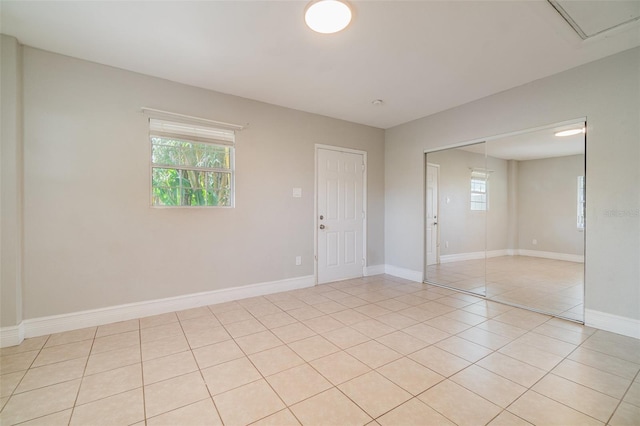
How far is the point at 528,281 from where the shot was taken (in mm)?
4289

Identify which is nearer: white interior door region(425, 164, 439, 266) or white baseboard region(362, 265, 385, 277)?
white baseboard region(362, 265, 385, 277)

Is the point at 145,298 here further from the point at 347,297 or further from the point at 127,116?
the point at 347,297

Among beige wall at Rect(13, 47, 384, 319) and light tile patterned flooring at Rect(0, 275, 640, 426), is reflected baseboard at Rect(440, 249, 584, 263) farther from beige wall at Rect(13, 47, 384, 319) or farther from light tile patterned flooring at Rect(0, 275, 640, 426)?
beige wall at Rect(13, 47, 384, 319)

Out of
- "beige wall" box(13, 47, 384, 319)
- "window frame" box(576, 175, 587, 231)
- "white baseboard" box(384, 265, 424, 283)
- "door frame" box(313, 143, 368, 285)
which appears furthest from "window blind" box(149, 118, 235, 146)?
"window frame" box(576, 175, 587, 231)

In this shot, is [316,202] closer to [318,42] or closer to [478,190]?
[318,42]

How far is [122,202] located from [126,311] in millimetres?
1221

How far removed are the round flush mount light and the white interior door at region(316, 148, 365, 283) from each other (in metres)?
2.32

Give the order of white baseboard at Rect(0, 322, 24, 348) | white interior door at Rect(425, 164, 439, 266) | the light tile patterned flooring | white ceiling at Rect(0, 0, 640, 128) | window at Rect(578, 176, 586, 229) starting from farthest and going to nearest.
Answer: white interior door at Rect(425, 164, 439, 266) < window at Rect(578, 176, 586, 229) < white baseboard at Rect(0, 322, 24, 348) < white ceiling at Rect(0, 0, 640, 128) < the light tile patterned flooring

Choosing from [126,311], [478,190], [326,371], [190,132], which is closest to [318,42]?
[190,132]

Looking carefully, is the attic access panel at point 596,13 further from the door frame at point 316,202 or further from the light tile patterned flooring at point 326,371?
the door frame at point 316,202

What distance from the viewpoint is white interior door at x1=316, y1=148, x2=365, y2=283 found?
4496 millimetres

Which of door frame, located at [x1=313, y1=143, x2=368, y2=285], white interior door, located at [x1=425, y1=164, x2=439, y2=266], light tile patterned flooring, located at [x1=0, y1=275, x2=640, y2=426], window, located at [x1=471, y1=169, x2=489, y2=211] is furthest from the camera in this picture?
white interior door, located at [x1=425, y1=164, x2=439, y2=266]

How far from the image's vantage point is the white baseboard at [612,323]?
101 inches

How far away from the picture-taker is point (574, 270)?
11.7ft
